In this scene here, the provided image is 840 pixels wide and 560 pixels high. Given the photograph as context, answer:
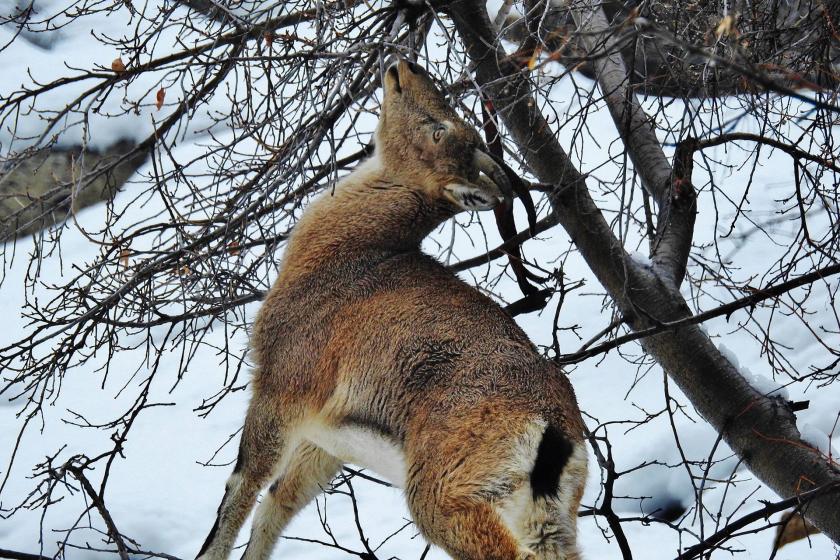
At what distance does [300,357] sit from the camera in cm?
458

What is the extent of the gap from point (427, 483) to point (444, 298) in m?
0.97

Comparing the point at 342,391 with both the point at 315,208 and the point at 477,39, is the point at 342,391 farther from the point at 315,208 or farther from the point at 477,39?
the point at 477,39

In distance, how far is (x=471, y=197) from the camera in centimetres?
478

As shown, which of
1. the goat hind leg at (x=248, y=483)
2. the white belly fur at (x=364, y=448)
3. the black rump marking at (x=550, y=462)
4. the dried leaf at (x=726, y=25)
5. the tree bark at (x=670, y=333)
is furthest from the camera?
the tree bark at (x=670, y=333)

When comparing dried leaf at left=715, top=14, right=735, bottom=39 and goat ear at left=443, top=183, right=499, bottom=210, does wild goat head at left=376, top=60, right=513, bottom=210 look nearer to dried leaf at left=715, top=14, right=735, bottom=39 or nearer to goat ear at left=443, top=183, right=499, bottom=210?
goat ear at left=443, top=183, right=499, bottom=210

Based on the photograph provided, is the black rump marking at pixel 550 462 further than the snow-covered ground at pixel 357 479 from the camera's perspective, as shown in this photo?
No

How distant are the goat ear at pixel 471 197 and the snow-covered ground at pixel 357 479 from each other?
70.3 inches

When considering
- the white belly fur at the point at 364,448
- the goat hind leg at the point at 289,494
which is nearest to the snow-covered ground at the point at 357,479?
the goat hind leg at the point at 289,494

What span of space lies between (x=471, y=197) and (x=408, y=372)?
41.7 inches

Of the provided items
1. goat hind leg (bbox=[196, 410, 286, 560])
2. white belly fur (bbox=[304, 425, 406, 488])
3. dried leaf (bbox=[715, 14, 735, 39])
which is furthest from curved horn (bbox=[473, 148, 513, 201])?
dried leaf (bbox=[715, 14, 735, 39])

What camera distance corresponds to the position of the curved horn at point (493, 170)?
4.61 metres

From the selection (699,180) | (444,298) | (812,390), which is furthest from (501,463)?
(699,180)

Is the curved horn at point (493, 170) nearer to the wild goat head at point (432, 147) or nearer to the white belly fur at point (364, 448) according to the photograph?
the wild goat head at point (432, 147)

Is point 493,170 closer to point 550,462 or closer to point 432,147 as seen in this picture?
point 432,147
